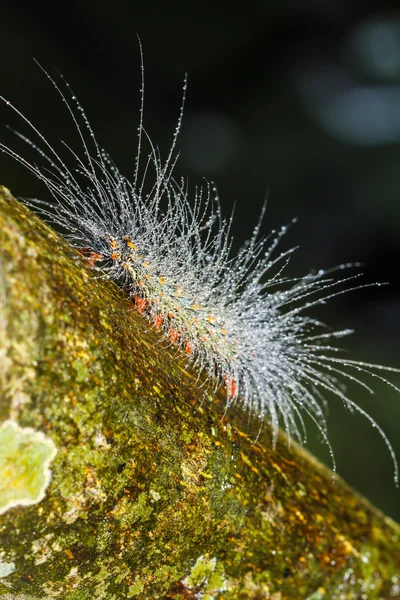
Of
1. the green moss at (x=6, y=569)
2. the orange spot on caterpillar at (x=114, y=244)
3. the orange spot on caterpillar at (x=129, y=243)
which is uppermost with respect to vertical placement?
the orange spot on caterpillar at (x=129, y=243)

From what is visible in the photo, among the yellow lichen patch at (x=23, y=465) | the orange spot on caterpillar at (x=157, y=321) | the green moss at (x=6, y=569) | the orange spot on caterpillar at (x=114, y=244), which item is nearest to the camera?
the yellow lichen patch at (x=23, y=465)

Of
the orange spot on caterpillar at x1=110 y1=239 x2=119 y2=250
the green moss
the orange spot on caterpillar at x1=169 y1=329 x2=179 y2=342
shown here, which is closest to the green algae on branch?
the green moss

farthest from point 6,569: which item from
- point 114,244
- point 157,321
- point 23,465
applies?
point 114,244

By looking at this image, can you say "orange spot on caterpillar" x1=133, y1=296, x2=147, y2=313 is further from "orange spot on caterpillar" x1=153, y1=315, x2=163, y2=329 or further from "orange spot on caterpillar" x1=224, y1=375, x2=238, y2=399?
"orange spot on caterpillar" x1=224, y1=375, x2=238, y2=399

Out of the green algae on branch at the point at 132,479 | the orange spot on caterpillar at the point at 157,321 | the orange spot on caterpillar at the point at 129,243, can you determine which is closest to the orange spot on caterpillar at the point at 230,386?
the green algae on branch at the point at 132,479

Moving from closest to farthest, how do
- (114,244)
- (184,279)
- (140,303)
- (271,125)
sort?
1. (140,303)
2. (114,244)
3. (184,279)
4. (271,125)

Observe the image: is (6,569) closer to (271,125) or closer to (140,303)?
(140,303)

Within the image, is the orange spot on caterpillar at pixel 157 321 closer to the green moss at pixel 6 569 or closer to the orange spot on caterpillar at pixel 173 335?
the orange spot on caterpillar at pixel 173 335
